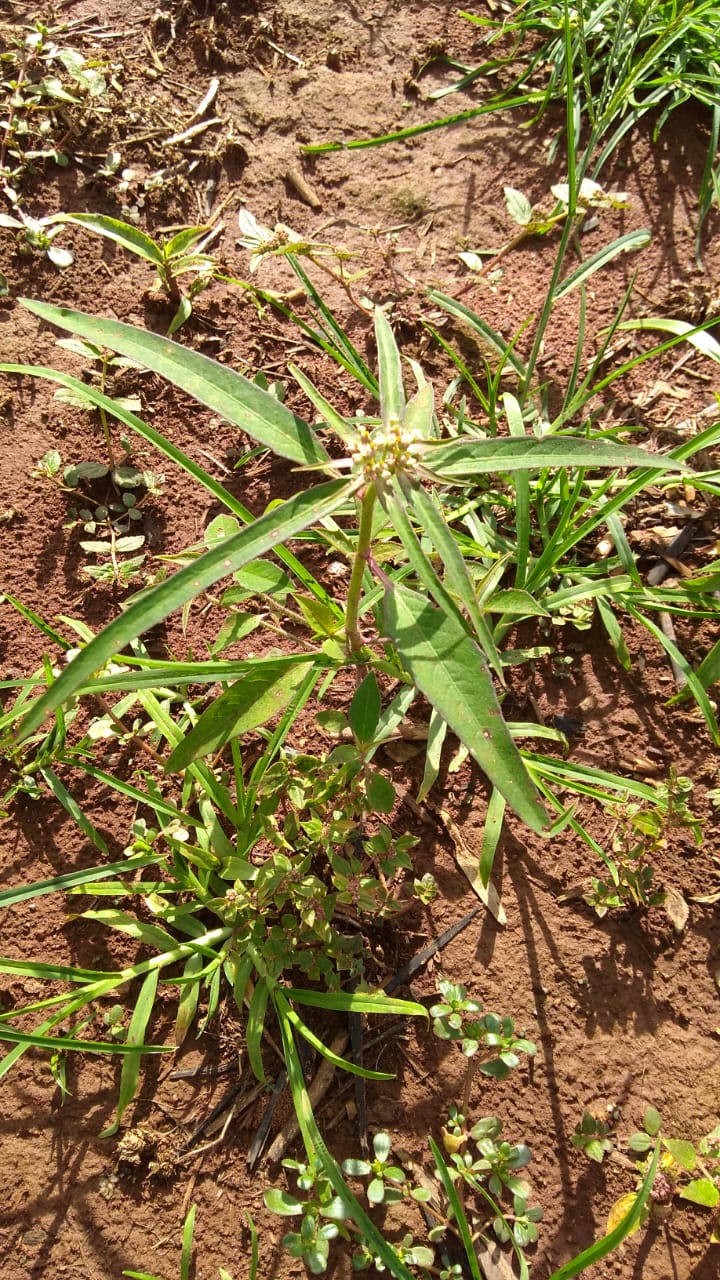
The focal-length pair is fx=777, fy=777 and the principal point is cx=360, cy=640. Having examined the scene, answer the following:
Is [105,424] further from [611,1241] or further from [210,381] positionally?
[611,1241]

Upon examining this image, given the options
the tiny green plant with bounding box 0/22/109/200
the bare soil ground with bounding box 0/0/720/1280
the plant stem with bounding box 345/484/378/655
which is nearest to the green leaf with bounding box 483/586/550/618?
the plant stem with bounding box 345/484/378/655

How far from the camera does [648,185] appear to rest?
280 cm

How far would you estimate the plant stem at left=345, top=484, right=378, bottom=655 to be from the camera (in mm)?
1211

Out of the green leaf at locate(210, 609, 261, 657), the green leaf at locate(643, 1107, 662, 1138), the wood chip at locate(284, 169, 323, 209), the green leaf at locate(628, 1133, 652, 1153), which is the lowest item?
the green leaf at locate(628, 1133, 652, 1153)

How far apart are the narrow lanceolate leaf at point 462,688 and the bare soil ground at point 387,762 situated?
2.98 feet

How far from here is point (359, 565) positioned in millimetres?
1335

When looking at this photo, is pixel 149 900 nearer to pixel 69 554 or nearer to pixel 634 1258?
pixel 69 554

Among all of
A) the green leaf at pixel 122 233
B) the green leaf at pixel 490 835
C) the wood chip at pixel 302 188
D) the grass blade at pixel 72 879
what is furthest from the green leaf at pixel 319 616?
the wood chip at pixel 302 188

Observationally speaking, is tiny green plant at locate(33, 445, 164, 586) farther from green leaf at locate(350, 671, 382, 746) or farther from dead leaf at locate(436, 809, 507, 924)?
dead leaf at locate(436, 809, 507, 924)

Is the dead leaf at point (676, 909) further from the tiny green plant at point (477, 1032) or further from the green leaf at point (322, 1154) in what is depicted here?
the green leaf at point (322, 1154)

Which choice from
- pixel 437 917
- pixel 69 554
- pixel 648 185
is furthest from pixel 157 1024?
pixel 648 185

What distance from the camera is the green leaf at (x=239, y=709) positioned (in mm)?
1395

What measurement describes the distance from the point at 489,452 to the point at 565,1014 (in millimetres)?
1358

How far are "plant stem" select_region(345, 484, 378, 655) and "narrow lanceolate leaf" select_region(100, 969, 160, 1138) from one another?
0.88 metres
